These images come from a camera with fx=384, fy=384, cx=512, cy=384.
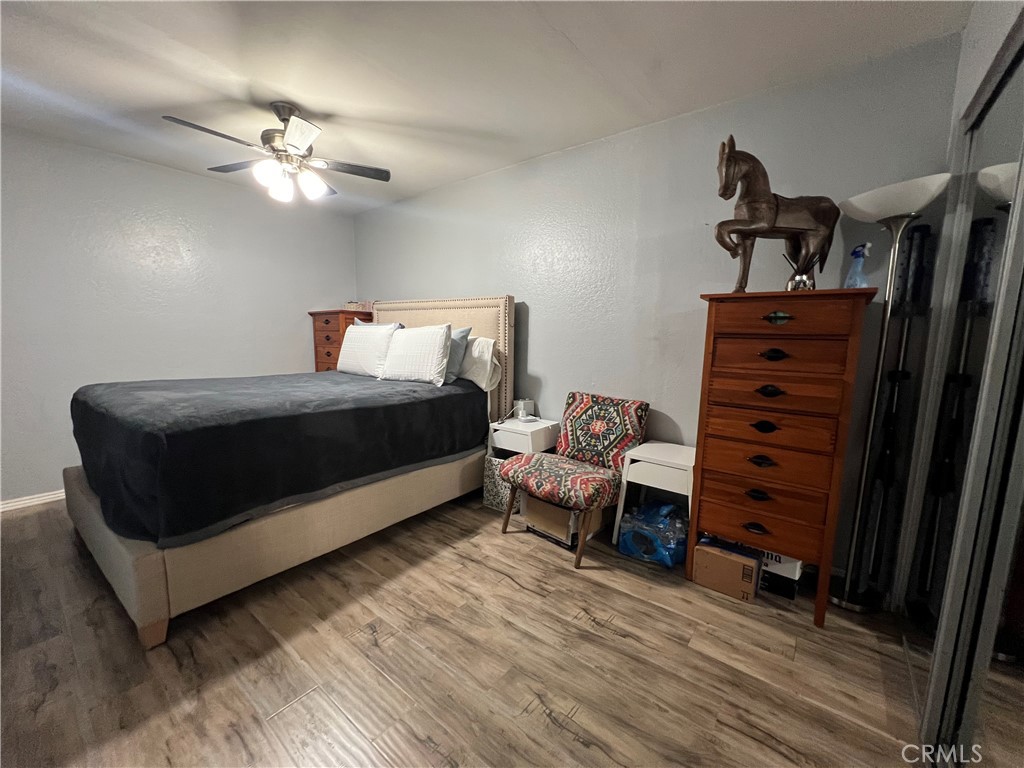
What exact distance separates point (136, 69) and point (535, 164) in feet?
6.86

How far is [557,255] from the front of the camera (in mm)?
2605

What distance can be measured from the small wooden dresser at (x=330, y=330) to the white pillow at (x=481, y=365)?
142 centimetres

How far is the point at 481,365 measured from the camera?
2723mm

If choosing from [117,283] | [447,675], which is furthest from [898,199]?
[117,283]

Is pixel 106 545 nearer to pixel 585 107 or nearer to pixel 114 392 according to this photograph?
pixel 114 392

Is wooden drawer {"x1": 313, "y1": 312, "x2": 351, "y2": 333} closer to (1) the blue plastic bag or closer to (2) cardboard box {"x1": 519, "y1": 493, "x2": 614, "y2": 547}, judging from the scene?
(2) cardboard box {"x1": 519, "y1": 493, "x2": 614, "y2": 547}

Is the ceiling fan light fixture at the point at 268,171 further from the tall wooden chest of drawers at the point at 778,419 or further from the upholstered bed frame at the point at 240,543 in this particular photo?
the tall wooden chest of drawers at the point at 778,419

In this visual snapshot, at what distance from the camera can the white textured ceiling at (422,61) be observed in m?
1.43

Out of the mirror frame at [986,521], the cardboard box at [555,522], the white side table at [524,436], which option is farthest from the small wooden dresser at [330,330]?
the mirror frame at [986,521]

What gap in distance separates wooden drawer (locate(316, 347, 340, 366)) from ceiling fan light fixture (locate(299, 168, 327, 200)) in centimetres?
165

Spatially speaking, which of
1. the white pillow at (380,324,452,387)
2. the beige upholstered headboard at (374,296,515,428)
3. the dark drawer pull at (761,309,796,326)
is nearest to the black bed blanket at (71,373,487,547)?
the white pillow at (380,324,452,387)

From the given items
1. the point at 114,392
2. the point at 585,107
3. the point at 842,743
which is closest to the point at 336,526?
the point at 114,392

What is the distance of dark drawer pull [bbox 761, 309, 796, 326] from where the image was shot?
149 cm

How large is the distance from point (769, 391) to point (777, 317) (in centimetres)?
30
